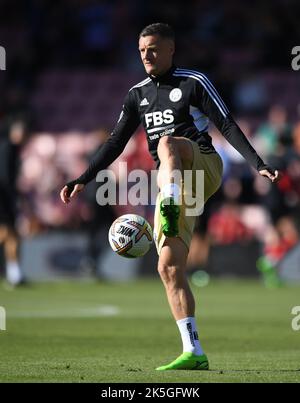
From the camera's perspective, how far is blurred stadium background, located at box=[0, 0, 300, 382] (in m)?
10.1

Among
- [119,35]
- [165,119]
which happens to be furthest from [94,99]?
[165,119]

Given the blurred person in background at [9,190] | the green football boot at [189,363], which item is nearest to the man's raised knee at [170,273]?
the green football boot at [189,363]

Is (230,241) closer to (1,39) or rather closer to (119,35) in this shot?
(119,35)

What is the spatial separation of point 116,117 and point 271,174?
16.4 meters

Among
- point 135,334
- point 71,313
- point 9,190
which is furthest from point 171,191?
point 9,190

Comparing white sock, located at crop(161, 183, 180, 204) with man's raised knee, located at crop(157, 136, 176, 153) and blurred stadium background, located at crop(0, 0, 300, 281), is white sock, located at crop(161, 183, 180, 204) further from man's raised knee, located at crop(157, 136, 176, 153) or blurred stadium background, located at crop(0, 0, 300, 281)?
blurred stadium background, located at crop(0, 0, 300, 281)

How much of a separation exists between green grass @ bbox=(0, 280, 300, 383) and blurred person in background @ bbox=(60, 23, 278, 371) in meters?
0.56

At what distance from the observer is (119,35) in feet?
86.1

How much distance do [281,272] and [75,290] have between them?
412cm

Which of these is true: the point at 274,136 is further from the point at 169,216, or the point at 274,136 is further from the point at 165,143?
the point at 169,216

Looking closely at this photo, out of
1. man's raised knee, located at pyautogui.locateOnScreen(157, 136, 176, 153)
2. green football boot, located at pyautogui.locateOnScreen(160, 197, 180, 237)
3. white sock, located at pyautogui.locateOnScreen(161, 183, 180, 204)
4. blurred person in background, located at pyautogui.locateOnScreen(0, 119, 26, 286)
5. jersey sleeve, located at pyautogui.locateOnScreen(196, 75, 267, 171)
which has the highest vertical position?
blurred person in background, located at pyautogui.locateOnScreen(0, 119, 26, 286)

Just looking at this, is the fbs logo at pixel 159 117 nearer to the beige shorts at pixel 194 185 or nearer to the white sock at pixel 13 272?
the beige shorts at pixel 194 185

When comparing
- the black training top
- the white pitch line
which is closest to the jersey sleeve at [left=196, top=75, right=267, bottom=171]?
the black training top

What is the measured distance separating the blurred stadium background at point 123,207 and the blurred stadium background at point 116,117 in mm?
32
